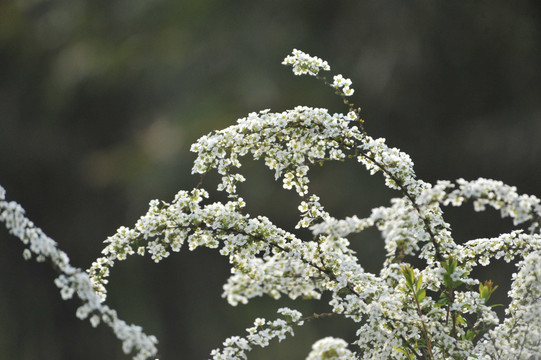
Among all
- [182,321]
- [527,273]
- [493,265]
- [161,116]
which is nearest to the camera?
[527,273]

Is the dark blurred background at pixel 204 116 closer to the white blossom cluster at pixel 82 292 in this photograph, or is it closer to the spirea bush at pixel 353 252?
the spirea bush at pixel 353 252

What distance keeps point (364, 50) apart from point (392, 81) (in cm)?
27

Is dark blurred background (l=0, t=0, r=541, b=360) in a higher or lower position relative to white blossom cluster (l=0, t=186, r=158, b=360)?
higher

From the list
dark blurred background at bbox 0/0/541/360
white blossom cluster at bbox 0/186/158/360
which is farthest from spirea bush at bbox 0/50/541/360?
dark blurred background at bbox 0/0/541/360

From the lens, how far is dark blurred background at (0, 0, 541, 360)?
3.70m

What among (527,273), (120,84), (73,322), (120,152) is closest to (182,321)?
(73,322)

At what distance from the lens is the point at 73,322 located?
3951mm

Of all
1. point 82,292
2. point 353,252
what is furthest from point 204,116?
point 82,292

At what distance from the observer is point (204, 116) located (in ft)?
12.9

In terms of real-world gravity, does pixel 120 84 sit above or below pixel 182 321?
above

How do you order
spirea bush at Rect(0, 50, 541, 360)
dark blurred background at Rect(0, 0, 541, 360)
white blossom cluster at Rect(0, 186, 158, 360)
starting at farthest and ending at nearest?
dark blurred background at Rect(0, 0, 541, 360) → spirea bush at Rect(0, 50, 541, 360) → white blossom cluster at Rect(0, 186, 158, 360)

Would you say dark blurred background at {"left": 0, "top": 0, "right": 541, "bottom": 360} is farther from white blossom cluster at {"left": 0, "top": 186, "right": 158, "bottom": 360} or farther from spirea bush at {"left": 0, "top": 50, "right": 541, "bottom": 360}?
white blossom cluster at {"left": 0, "top": 186, "right": 158, "bottom": 360}

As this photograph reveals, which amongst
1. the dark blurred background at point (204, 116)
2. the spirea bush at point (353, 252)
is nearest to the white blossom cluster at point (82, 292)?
the spirea bush at point (353, 252)

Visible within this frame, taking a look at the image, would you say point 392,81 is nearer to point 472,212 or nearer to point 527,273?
point 472,212
